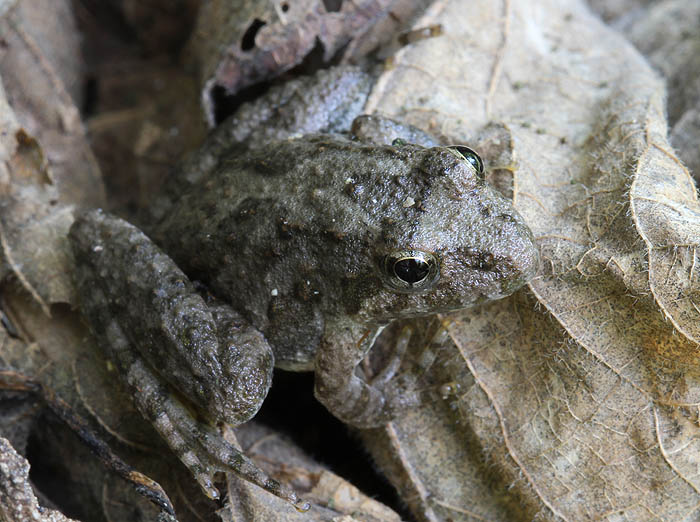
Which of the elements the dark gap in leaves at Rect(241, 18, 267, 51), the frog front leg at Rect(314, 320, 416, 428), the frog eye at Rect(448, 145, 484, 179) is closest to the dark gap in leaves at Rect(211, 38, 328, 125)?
the dark gap in leaves at Rect(241, 18, 267, 51)

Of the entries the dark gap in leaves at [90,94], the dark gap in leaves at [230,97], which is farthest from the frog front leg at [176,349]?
the dark gap in leaves at [90,94]

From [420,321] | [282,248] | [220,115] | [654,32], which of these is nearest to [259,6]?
[220,115]

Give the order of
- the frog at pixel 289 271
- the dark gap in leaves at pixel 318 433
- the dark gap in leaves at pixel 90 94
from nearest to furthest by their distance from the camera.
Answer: the frog at pixel 289 271 → the dark gap in leaves at pixel 318 433 → the dark gap in leaves at pixel 90 94

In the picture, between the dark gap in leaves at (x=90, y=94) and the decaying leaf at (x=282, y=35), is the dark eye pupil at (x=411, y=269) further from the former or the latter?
the dark gap in leaves at (x=90, y=94)

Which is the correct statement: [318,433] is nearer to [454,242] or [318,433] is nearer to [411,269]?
[411,269]

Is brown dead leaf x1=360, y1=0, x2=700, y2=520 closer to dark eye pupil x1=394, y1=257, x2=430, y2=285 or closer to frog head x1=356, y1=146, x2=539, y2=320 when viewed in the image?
frog head x1=356, y1=146, x2=539, y2=320

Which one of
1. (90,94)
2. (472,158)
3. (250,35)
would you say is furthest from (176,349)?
(90,94)

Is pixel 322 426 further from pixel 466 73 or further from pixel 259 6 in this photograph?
pixel 259 6
